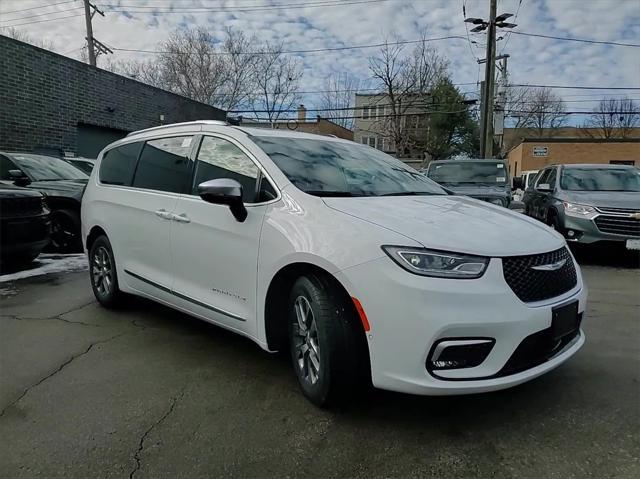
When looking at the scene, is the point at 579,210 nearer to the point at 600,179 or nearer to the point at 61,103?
the point at 600,179

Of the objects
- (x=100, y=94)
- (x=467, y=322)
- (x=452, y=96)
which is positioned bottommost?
(x=467, y=322)

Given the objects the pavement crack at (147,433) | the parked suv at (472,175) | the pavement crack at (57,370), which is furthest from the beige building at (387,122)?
the pavement crack at (147,433)

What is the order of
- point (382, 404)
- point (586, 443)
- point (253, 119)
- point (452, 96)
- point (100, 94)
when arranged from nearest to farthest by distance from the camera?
point (586, 443) < point (382, 404) < point (100, 94) < point (253, 119) < point (452, 96)

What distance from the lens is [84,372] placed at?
10.7ft

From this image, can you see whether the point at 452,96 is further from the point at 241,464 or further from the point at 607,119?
the point at 241,464

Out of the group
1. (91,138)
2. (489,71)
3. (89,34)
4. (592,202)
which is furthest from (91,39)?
(592,202)

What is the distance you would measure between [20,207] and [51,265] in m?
1.11

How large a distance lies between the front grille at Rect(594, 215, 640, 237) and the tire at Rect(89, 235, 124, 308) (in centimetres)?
641

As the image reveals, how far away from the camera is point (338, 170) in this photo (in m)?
3.37

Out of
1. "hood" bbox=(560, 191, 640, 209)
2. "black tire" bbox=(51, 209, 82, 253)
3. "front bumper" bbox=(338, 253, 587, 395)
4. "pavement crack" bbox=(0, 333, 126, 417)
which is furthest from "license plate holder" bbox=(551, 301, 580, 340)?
"black tire" bbox=(51, 209, 82, 253)

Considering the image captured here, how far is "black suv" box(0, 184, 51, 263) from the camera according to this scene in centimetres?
585

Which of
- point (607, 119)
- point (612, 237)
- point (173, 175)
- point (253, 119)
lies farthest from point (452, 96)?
point (173, 175)

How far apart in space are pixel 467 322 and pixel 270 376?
1474 mm

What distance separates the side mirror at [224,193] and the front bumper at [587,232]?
19.6 feet
